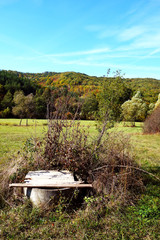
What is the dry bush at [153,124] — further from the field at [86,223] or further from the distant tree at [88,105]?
the field at [86,223]

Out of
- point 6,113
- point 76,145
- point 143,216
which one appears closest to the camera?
point 143,216

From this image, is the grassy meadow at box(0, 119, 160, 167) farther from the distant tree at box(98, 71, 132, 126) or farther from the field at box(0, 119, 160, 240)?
the field at box(0, 119, 160, 240)

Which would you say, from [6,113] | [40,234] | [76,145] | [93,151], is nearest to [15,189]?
[40,234]

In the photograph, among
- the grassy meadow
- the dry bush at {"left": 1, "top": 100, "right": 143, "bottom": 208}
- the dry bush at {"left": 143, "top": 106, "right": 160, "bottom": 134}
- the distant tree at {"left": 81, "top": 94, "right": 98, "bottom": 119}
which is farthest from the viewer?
the dry bush at {"left": 143, "top": 106, "right": 160, "bottom": 134}

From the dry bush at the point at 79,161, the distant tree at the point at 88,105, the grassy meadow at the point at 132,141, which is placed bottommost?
the grassy meadow at the point at 132,141

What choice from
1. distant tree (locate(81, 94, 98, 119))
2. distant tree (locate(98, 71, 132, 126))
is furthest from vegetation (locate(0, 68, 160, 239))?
distant tree (locate(98, 71, 132, 126))

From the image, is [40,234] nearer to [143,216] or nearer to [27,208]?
[27,208]

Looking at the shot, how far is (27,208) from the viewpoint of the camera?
3.70 meters

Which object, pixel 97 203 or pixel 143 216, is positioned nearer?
pixel 143 216

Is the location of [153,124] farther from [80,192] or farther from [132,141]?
[80,192]

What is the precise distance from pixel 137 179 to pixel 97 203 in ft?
5.06

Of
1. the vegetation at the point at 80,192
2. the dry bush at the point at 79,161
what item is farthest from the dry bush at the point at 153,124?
the dry bush at the point at 79,161

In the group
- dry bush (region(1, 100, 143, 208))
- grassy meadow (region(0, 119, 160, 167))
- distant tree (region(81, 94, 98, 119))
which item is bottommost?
grassy meadow (region(0, 119, 160, 167))

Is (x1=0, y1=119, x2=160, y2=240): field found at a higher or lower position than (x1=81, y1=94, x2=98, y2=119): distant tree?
lower
